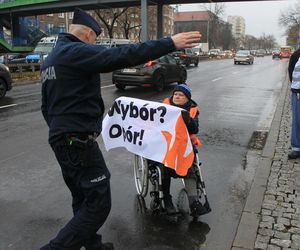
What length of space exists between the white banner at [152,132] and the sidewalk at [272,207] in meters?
0.92

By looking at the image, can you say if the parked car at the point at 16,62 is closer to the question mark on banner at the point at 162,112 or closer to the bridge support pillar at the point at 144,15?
the bridge support pillar at the point at 144,15

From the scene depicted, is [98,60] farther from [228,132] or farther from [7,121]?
[7,121]

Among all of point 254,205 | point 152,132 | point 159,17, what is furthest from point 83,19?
point 159,17

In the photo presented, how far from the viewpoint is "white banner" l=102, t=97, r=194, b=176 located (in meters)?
4.12

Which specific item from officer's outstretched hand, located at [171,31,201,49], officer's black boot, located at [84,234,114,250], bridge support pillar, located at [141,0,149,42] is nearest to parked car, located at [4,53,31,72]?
bridge support pillar, located at [141,0,149,42]

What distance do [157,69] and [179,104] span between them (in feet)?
42.1

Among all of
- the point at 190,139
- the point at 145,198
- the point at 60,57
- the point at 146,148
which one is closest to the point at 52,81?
the point at 60,57

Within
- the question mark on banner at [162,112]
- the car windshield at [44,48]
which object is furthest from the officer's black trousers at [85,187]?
the car windshield at [44,48]

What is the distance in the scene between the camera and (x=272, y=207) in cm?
473

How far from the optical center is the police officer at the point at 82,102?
2.92m

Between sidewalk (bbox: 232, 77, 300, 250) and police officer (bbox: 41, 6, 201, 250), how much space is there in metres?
1.51

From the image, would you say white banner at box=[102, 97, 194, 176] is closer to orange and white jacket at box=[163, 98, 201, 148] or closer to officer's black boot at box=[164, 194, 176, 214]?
orange and white jacket at box=[163, 98, 201, 148]

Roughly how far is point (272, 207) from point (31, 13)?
52.1m

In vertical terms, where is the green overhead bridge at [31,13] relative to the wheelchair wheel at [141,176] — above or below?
above
